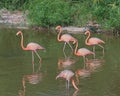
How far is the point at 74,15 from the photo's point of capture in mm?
25797

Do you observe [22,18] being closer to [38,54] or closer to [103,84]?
[38,54]

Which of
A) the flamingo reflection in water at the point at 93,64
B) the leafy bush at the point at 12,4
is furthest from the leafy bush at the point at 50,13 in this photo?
the flamingo reflection in water at the point at 93,64

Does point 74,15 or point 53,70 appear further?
point 74,15

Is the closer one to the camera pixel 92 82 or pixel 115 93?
pixel 115 93

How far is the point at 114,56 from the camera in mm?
18375

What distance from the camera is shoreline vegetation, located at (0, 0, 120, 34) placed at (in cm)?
2377

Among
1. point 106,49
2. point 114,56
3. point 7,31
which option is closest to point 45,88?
point 114,56

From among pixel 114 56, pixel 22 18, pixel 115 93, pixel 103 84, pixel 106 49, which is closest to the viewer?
pixel 115 93

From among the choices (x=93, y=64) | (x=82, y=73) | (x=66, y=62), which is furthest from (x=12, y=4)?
(x=82, y=73)

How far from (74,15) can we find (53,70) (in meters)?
9.92

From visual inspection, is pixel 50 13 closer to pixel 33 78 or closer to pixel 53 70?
pixel 53 70

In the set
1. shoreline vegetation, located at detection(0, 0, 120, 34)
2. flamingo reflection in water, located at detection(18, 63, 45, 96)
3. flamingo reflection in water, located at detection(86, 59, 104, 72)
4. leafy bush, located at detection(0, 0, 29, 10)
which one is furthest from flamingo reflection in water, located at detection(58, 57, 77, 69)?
leafy bush, located at detection(0, 0, 29, 10)

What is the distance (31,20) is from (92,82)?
11502 millimetres

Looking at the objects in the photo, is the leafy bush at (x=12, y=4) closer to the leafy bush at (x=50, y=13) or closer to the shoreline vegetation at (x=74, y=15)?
the shoreline vegetation at (x=74, y=15)
